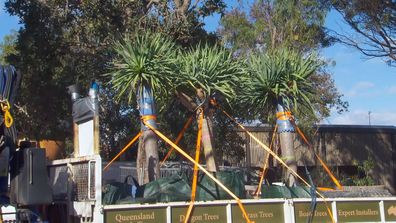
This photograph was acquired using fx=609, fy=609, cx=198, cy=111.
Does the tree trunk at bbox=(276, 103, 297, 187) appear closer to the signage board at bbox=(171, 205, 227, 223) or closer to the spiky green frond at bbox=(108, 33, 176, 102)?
the spiky green frond at bbox=(108, 33, 176, 102)

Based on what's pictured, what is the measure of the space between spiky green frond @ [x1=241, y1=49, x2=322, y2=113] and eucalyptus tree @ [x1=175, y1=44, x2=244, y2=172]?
0.40 meters

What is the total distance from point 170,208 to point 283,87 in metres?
4.40

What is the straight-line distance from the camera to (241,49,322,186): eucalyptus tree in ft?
35.7

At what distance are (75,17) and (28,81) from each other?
2.57 metres

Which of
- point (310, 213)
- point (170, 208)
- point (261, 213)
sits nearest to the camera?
point (170, 208)

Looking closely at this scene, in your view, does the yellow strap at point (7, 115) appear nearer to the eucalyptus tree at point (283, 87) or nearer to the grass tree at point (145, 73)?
the grass tree at point (145, 73)

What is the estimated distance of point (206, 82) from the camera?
1037 cm

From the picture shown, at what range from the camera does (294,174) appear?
10531 millimetres

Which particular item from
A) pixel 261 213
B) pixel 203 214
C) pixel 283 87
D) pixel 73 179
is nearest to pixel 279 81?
pixel 283 87

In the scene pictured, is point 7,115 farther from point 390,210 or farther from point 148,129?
point 390,210

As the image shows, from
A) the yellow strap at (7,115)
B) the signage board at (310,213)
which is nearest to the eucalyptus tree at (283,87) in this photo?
the signage board at (310,213)

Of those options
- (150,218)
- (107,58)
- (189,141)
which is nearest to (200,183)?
(150,218)

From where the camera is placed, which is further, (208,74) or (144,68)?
(208,74)

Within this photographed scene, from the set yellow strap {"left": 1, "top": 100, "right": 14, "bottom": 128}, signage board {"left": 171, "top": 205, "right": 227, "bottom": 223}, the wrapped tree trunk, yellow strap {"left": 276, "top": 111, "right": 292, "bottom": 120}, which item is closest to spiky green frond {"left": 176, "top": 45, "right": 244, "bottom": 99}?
the wrapped tree trunk
